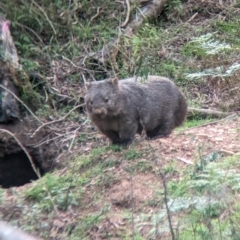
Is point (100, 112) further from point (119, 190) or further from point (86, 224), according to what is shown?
point (86, 224)

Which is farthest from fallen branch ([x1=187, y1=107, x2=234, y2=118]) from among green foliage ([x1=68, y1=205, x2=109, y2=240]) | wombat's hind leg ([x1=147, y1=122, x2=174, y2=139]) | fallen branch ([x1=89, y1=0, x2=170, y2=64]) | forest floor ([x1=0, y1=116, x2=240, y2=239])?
green foliage ([x1=68, y1=205, x2=109, y2=240])

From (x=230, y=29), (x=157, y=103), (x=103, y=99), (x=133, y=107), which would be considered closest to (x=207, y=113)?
(x=157, y=103)

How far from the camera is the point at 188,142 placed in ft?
21.4

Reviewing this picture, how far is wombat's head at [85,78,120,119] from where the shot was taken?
6.34 m

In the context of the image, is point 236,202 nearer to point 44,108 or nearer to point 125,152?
point 125,152

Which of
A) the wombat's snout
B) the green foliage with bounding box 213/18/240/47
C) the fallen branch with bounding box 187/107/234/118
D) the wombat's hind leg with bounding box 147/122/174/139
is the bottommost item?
the green foliage with bounding box 213/18/240/47

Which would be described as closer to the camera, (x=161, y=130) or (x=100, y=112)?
(x=100, y=112)

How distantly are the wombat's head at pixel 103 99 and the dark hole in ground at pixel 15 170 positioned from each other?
242 centimetres

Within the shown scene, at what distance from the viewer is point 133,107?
6.72m

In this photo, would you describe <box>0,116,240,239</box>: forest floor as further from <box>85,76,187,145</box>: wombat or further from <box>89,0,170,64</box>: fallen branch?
<box>89,0,170,64</box>: fallen branch

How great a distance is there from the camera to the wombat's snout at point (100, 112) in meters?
6.29

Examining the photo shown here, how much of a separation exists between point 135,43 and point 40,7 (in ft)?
4.67

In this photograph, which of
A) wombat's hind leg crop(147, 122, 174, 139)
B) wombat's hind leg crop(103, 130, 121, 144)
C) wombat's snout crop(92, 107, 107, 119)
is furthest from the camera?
wombat's hind leg crop(147, 122, 174, 139)

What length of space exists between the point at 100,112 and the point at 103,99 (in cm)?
18
